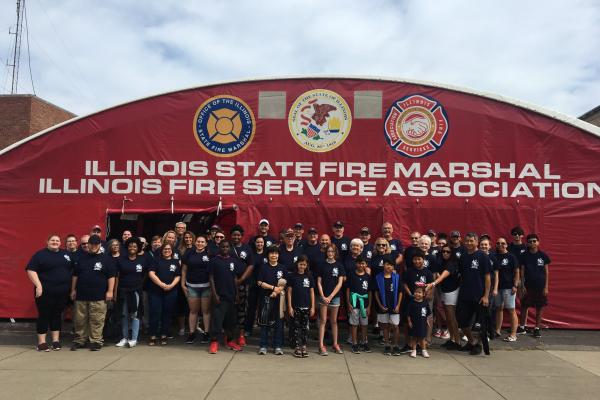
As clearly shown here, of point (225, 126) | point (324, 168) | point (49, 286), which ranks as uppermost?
point (225, 126)

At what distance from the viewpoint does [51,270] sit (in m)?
7.08

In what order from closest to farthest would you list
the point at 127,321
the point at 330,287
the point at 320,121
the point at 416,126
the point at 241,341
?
the point at 330,287, the point at 241,341, the point at 127,321, the point at 416,126, the point at 320,121

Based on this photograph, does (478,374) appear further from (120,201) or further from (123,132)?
(123,132)

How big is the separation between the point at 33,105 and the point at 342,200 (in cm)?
2016

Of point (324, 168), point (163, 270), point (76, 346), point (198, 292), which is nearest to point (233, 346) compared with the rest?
point (198, 292)

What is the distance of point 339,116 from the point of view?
9148 mm

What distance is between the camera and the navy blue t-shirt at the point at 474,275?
6.97 m

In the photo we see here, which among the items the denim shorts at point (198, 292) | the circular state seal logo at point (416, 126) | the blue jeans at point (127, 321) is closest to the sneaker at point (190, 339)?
the denim shorts at point (198, 292)

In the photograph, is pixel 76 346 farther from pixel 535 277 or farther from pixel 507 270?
pixel 535 277

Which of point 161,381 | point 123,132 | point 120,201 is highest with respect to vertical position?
point 123,132

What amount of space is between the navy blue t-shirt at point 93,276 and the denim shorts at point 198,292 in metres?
1.22

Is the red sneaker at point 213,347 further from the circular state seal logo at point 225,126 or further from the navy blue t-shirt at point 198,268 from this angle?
the circular state seal logo at point 225,126

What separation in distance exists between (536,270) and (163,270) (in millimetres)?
6386

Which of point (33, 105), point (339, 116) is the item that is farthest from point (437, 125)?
point (33, 105)
